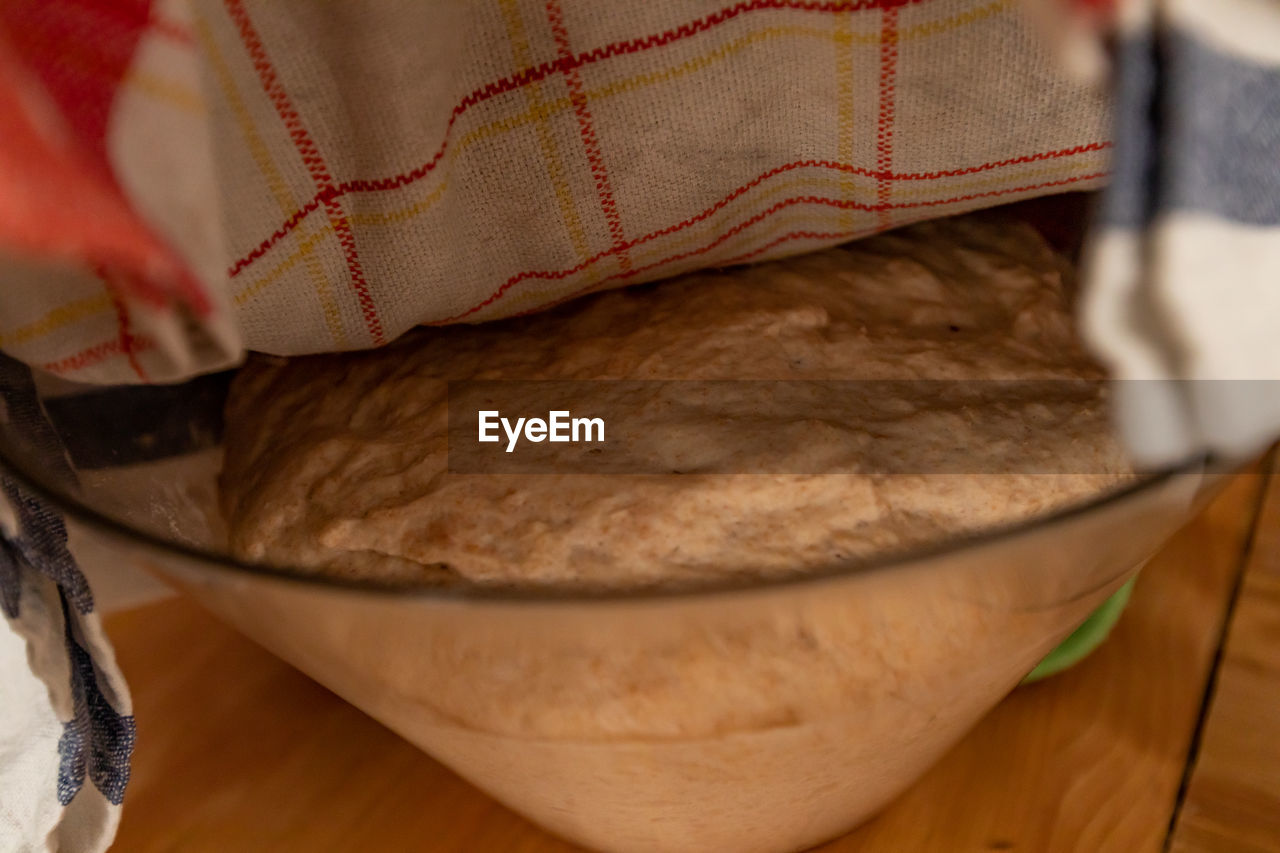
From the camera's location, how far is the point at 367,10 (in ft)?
1.35

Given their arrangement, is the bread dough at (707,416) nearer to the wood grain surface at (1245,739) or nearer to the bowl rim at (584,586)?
the bowl rim at (584,586)

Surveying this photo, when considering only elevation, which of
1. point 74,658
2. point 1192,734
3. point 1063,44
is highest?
point 1063,44

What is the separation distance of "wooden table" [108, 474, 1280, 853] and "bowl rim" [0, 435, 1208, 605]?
27 cm

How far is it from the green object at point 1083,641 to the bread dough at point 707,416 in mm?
249

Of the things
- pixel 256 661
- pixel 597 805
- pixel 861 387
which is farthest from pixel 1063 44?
pixel 256 661

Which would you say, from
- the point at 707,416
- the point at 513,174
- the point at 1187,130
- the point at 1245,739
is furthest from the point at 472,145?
the point at 1245,739

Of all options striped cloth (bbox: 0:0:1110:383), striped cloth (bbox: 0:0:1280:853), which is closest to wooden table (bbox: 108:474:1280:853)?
striped cloth (bbox: 0:0:1280:853)

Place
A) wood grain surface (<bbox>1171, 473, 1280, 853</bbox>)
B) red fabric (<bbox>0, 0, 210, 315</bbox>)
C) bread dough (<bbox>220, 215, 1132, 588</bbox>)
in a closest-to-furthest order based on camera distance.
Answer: red fabric (<bbox>0, 0, 210, 315</bbox>) < bread dough (<bbox>220, 215, 1132, 588</bbox>) < wood grain surface (<bbox>1171, 473, 1280, 853</bbox>)

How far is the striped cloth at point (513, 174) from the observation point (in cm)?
32

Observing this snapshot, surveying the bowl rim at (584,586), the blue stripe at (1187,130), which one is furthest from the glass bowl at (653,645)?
the blue stripe at (1187,130)

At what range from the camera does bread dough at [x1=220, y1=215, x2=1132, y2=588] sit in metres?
0.44

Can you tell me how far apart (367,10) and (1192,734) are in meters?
0.68

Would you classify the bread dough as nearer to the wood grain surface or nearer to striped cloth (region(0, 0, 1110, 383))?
striped cloth (region(0, 0, 1110, 383))

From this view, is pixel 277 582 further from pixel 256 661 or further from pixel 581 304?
pixel 256 661
